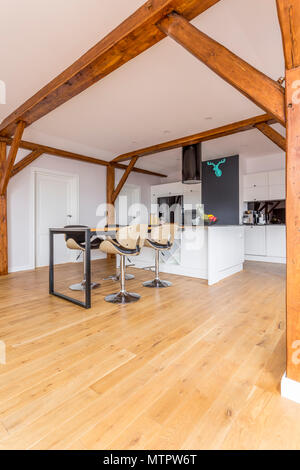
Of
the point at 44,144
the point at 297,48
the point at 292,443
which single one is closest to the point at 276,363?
the point at 292,443

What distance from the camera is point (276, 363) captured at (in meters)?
1.56

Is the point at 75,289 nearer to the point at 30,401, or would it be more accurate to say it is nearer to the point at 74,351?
the point at 74,351

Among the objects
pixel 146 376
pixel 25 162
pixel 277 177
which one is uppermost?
pixel 25 162

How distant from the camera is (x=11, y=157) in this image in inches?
156

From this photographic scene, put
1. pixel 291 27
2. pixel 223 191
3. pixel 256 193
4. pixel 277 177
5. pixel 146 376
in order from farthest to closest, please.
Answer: pixel 223 191, pixel 256 193, pixel 277 177, pixel 146 376, pixel 291 27

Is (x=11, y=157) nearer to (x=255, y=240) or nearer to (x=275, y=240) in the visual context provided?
(x=255, y=240)

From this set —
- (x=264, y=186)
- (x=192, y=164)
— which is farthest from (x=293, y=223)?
(x=264, y=186)

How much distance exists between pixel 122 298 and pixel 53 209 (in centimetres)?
334

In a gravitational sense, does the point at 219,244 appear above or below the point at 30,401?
above

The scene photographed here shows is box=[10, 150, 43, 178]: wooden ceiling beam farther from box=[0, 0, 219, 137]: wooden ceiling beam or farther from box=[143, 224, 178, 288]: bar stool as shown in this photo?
box=[143, 224, 178, 288]: bar stool

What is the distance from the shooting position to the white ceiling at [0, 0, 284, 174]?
1945 millimetres

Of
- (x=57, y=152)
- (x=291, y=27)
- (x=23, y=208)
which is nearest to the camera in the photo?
(x=291, y=27)
